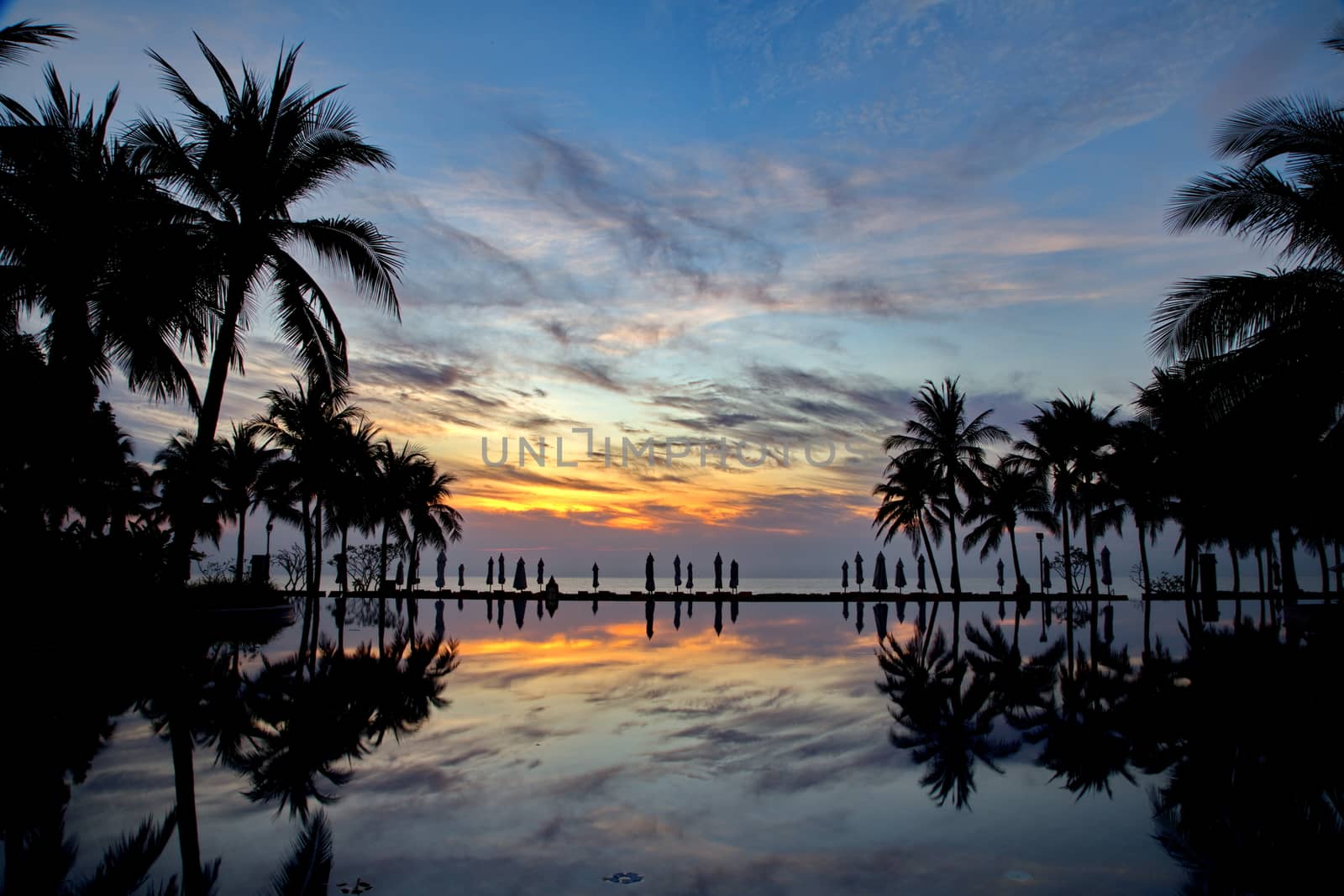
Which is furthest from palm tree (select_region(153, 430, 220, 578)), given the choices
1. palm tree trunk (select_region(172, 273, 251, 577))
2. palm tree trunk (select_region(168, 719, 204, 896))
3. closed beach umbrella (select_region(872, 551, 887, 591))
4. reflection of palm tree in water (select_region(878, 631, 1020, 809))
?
closed beach umbrella (select_region(872, 551, 887, 591))

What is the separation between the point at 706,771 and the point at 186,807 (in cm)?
415

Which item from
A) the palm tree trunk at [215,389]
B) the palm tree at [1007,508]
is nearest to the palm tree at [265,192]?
the palm tree trunk at [215,389]

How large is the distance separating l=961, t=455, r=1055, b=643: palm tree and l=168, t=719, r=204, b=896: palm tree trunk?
36955 mm

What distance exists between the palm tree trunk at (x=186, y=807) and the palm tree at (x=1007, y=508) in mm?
36955

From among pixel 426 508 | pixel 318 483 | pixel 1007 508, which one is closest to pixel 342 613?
pixel 318 483

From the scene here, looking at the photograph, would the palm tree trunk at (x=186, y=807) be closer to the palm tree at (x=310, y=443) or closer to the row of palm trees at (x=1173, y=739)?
the row of palm trees at (x=1173, y=739)

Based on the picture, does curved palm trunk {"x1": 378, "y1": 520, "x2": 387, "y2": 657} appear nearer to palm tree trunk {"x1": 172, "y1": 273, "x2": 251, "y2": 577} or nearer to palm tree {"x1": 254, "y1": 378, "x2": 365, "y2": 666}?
palm tree {"x1": 254, "y1": 378, "x2": 365, "y2": 666}

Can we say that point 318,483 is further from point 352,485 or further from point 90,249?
point 90,249

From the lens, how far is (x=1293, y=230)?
1338 centimetres

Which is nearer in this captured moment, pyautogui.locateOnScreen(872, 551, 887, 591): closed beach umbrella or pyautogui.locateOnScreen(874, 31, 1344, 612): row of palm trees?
pyautogui.locateOnScreen(874, 31, 1344, 612): row of palm trees

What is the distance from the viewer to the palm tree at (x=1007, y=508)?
135 feet

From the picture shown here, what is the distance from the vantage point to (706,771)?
729 cm

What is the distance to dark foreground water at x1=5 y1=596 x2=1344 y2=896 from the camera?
504 centimetres

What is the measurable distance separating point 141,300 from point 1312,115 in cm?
1936
